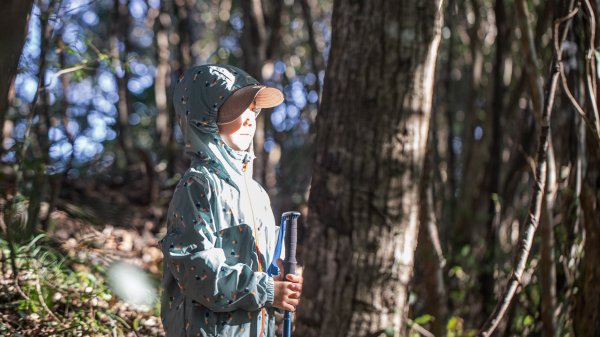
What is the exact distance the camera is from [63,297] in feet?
14.3

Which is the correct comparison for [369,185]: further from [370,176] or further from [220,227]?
[220,227]

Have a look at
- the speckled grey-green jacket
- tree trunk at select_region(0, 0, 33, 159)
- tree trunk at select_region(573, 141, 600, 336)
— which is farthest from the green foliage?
tree trunk at select_region(573, 141, 600, 336)

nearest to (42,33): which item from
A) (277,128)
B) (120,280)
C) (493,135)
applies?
(120,280)

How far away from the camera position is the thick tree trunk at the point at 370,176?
9.41 feet

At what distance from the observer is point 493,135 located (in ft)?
26.9

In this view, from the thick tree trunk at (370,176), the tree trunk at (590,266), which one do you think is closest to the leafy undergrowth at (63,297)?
the thick tree trunk at (370,176)

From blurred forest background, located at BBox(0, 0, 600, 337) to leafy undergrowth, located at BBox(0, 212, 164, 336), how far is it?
15mm

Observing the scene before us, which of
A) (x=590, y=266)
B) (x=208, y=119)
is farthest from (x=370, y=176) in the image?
(x=590, y=266)

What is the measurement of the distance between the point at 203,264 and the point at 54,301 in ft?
6.70

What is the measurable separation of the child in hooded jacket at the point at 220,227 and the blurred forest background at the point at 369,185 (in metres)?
0.19

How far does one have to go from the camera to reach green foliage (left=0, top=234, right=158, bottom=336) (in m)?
4.08

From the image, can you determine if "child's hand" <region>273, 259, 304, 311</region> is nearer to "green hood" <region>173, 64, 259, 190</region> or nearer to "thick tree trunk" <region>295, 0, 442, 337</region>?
"thick tree trunk" <region>295, 0, 442, 337</region>

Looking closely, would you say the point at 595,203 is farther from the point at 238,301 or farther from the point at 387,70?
the point at 238,301

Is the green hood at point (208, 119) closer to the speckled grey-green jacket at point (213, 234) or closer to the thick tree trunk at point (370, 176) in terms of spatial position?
the speckled grey-green jacket at point (213, 234)
